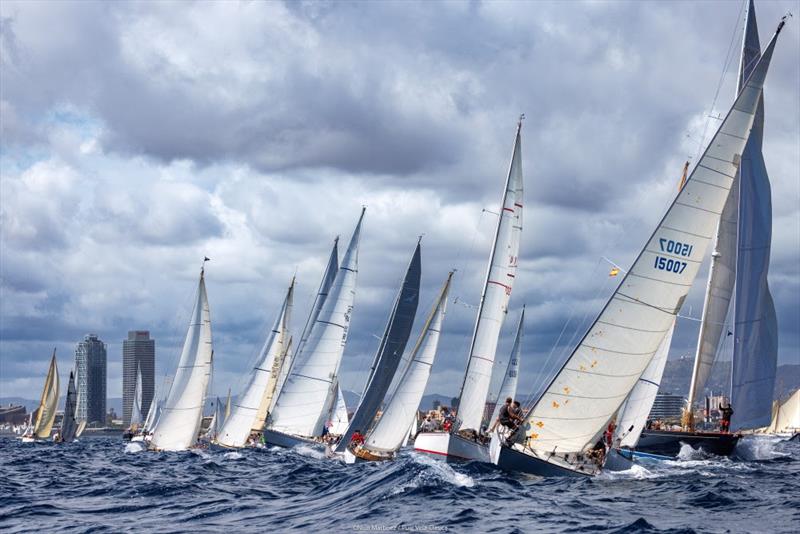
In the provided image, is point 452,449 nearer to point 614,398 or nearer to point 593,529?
point 614,398

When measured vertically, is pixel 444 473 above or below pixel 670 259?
below

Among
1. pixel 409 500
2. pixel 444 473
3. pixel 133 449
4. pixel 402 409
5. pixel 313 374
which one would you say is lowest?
pixel 133 449

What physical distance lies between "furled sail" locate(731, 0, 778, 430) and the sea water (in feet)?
17.1

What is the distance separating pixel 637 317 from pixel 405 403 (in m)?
14.6

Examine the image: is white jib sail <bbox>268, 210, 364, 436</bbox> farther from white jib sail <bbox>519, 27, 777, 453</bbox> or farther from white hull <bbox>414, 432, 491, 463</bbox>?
white jib sail <bbox>519, 27, 777, 453</bbox>

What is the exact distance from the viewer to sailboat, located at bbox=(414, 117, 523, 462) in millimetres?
36438

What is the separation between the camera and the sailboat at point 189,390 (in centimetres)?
5428

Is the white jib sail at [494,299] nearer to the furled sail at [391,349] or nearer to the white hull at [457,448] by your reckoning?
the white hull at [457,448]

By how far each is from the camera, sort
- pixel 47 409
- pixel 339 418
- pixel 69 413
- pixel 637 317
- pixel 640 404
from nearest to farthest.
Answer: pixel 637 317 → pixel 640 404 → pixel 339 418 → pixel 69 413 → pixel 47 409

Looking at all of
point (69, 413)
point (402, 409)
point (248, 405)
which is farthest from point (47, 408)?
point (402, 409)

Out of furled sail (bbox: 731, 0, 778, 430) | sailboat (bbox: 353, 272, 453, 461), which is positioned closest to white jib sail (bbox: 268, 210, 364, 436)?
sailboat (bbox: 353, 272, 453, 461)

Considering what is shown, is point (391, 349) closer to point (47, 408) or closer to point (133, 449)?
point (133, 449)

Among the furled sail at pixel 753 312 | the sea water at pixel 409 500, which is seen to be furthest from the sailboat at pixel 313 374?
the furled sail at pixel 753 312

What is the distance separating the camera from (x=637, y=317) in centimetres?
2925
